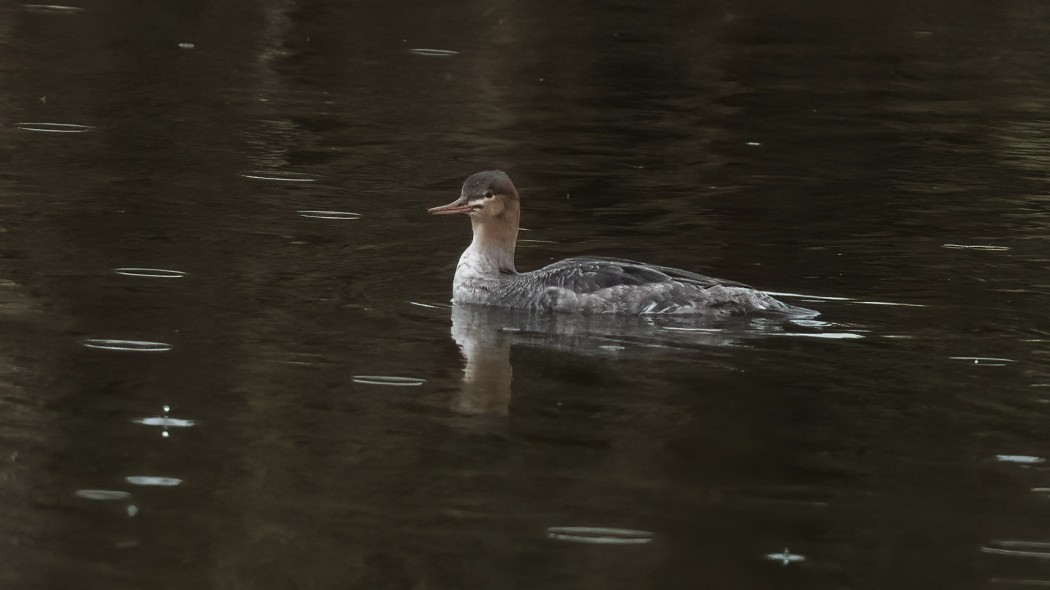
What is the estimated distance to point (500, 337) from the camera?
12.7 meters

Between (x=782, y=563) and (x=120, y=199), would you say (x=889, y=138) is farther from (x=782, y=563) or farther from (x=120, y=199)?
(x=782, y=563)

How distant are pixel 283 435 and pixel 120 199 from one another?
7107 millimetres

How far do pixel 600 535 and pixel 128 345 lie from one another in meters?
4.24

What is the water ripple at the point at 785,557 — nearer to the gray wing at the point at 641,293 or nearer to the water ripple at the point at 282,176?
the gray wing at the point at 641,293

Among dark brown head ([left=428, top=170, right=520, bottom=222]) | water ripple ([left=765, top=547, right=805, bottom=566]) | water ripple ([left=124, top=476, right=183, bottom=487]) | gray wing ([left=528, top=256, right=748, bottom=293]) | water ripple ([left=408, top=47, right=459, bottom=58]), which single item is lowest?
water ripple ([left=124, top=476, right=183, bottom=487])

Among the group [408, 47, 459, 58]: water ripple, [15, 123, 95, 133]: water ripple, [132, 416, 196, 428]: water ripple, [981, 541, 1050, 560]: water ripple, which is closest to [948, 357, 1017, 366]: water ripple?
[981, 541, 1050, 560]: water ripple

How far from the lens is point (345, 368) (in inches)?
448

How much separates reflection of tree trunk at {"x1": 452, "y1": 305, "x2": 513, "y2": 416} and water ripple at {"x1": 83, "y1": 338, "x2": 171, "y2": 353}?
1872 millimetres

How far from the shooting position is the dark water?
8508 millimetres

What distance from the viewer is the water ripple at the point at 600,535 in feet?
27.8

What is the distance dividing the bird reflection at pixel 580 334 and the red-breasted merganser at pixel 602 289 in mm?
76

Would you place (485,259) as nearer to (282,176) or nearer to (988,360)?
(988,360)

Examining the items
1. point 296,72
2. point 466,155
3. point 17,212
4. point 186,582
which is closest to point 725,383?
point 186,582

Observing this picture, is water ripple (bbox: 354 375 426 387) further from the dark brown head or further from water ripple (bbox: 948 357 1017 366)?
water ripple (bbox: 948 357 1017 366)
